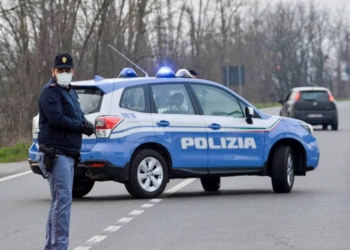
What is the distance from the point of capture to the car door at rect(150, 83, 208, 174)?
1559 centimetres

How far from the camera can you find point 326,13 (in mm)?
115000

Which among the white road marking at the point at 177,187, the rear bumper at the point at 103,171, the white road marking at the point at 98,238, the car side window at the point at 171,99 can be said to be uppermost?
the car side window at the point at 171,99

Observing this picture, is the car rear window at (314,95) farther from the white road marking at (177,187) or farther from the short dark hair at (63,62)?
the short dark hair at (63,62)

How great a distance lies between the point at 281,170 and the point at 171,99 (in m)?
1.79

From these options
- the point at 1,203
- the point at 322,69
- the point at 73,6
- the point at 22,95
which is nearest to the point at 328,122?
the point at 73,6

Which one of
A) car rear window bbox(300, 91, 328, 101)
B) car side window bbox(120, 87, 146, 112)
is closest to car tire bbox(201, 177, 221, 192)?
car side window bbox(120, 87, 146, 112)

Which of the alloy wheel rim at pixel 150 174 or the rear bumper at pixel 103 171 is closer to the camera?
the rear bumper at pixel 103 171

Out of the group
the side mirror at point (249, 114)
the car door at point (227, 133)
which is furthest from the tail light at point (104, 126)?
the side mirror at point (249, 114)

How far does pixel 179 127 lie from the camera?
51.4 ft

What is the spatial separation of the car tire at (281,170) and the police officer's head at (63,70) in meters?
7.09

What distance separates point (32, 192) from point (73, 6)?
69.1 ft

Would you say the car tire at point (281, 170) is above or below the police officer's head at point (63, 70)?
below

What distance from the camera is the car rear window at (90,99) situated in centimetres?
1505

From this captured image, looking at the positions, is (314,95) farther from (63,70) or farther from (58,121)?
(58,121)
